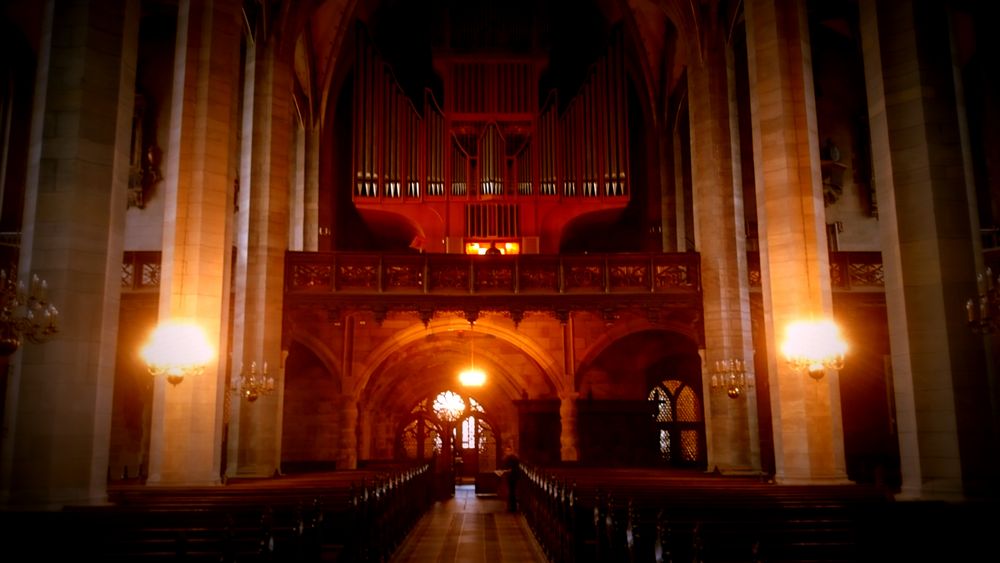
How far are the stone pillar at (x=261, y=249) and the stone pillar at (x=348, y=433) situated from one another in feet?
16.5

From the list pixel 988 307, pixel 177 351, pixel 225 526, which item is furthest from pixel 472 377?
pixel 225 526

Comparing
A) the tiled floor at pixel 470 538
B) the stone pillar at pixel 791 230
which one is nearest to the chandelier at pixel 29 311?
the tiled floor at pixel 470 538

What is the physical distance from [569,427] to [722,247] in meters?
7.66

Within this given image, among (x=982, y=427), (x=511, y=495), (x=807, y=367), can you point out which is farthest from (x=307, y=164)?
(x=982, y=427)

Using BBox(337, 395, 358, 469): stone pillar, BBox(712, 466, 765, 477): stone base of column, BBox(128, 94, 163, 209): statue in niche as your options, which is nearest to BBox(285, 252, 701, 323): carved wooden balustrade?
BBox(712, 466, 765, 477): stone base of column

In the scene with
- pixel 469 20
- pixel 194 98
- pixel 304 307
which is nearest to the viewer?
pixel 194 98

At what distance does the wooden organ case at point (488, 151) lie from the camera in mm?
25109

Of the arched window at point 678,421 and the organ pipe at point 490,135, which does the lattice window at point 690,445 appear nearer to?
the arched window at point 678,421

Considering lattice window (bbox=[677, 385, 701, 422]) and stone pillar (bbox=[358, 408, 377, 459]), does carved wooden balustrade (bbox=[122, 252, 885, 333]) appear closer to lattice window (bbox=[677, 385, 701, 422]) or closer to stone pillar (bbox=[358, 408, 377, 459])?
lattice window (bbox=[677, 385, 701, 422])

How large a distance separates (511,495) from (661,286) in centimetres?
622

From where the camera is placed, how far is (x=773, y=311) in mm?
15047

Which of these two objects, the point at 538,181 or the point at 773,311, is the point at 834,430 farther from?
the point at 538,181

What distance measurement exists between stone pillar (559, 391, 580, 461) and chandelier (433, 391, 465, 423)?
523 centimetres

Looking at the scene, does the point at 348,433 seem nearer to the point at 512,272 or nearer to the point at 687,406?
the point at 512,272
